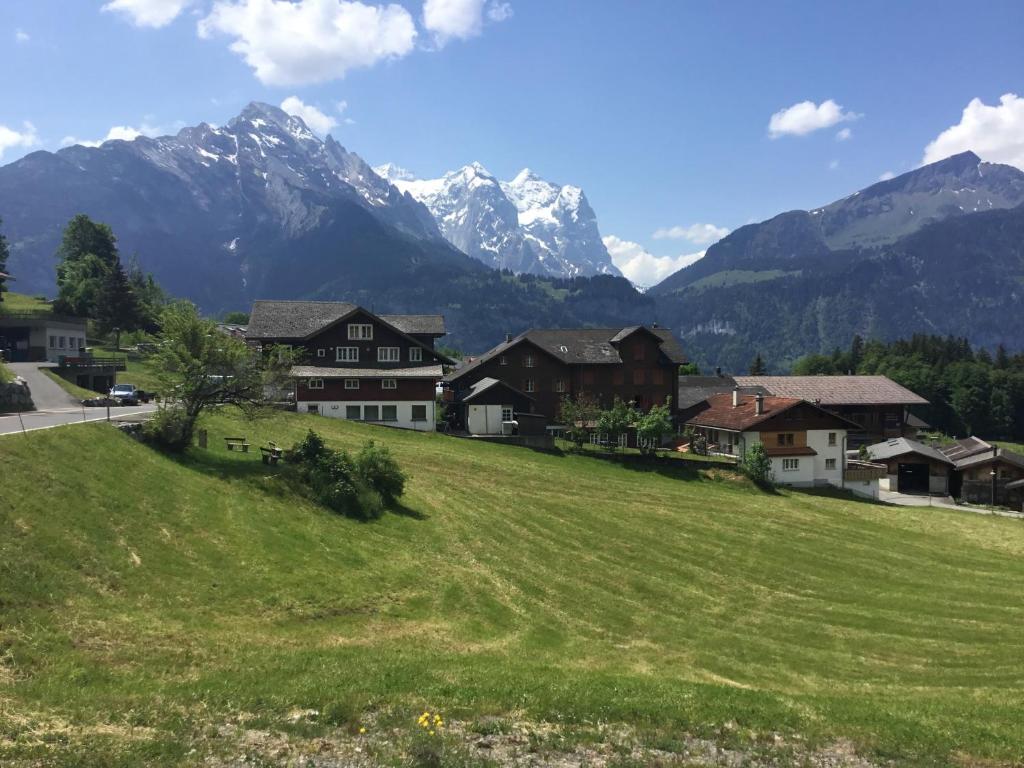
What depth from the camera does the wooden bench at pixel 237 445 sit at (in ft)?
121

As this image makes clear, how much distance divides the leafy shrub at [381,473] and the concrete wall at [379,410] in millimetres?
26723

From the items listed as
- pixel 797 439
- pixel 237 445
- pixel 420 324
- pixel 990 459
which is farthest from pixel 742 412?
pixel 237 445

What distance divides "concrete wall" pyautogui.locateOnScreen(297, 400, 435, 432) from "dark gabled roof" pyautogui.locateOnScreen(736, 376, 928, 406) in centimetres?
5544

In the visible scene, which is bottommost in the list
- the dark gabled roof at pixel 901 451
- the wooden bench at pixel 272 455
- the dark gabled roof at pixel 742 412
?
the dark gabled roof at pixel 901 451

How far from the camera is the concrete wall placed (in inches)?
2411

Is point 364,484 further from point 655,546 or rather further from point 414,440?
point 414,440

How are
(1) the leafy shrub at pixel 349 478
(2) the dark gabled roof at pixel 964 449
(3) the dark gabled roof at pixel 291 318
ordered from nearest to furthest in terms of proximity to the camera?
(1) the leafy shrub at pixel 349 478
(3) the dark gabled roof at pixel 291 318
(2) the dark gabled roof at pixel 964 449

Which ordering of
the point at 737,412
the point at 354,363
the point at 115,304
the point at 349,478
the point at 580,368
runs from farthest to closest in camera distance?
the point at 115,304
the point at 580,368
the point at 737,412
the point at 354,363
the point at 349,478

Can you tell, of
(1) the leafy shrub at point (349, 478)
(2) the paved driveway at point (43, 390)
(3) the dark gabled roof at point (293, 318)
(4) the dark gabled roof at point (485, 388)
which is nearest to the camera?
(1) the leafy shrub at point (349, 478)

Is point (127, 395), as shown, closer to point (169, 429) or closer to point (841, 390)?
point (169, 429)

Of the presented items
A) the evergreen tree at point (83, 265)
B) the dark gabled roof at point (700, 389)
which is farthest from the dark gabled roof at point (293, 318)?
the dark gabled roof at point (700, 389)

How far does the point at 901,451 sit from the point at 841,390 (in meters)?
29.9

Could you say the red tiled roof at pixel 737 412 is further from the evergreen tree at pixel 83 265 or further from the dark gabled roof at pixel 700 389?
the evergreen tree at pixel 83 265

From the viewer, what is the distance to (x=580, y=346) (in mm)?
79812
